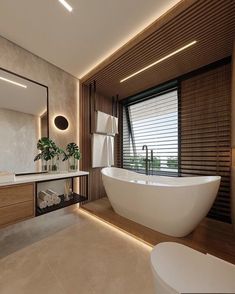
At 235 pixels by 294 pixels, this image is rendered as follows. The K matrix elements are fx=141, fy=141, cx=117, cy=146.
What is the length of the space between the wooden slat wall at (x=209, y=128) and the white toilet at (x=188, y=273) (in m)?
1.69

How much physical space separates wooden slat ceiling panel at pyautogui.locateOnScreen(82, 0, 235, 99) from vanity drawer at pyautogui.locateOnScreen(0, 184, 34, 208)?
2.15m

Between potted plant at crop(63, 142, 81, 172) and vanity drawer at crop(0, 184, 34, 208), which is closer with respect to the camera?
vanity drawer at crop(0, 184, 34, 208)

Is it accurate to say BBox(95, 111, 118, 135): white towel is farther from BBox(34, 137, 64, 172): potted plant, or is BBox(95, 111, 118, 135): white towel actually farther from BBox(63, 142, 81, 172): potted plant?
BBox(34, 137, 64, 172): potted plant

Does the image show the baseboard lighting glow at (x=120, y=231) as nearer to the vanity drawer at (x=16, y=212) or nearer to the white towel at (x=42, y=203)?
the white towel at (x=42, y=203)

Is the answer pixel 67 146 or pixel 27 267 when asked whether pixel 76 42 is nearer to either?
pixel 67 146

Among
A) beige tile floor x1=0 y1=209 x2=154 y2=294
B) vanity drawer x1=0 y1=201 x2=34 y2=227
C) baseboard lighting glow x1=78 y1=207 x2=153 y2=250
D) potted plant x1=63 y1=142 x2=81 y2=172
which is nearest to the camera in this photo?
beige tile floor x1=0 y1=209 x2=154 y2=294

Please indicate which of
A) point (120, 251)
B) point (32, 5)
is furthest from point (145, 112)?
point (120, 251)

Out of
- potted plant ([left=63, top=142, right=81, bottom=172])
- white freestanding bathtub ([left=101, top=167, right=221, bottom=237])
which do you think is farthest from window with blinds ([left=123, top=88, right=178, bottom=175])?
potted plant ([left=63, top=142, right=81, bottom=172])

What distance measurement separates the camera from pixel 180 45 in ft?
6.19

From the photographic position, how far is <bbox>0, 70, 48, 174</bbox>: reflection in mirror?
190 cm

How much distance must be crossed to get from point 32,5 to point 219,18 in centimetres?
202

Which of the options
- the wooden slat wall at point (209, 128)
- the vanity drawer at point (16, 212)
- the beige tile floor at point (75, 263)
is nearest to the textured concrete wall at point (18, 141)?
the vanity drawer at point (16, 212)

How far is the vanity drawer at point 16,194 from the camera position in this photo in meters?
1.47

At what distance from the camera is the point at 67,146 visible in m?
2.60
